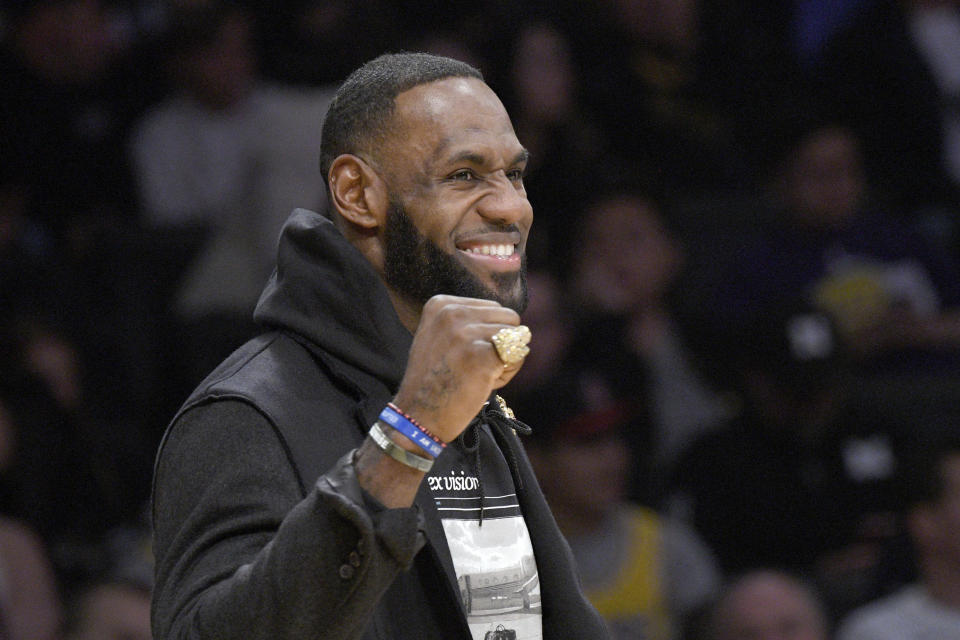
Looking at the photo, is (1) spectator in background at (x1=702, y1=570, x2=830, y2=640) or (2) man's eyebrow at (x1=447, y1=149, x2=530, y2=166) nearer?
(2) man's eyebrow at (x1=447, y1=149, x2=530, y2=166)

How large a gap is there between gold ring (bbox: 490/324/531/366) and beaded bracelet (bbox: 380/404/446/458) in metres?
0.12

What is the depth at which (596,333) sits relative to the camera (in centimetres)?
526

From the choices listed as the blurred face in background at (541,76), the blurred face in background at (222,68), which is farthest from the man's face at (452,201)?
the blurred face in background at (541,76)

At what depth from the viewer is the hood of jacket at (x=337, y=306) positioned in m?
1.96

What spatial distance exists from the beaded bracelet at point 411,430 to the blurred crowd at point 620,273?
278cm

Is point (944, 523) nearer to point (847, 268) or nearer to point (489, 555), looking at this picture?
point (847, 268)

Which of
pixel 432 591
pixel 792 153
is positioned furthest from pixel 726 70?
pixel 432 591

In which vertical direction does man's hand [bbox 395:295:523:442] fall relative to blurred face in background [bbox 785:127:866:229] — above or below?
above

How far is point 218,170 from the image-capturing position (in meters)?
5.56

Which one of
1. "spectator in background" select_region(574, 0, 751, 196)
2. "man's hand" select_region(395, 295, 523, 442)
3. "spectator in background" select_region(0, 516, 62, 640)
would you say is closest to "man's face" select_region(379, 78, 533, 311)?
"man's hand" select_region(395, 295, 523, 442)

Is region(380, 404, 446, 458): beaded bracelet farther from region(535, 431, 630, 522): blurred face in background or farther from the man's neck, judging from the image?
region(535, 431, 630, 522): blurred face in background

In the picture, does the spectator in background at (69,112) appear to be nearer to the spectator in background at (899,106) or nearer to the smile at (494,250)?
the spectator in background at (899,106)

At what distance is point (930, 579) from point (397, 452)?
10.7 ft

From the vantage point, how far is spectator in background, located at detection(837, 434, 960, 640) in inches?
172
